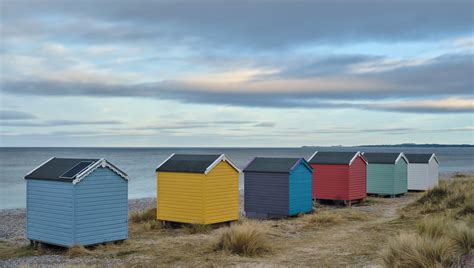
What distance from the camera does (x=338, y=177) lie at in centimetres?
2623

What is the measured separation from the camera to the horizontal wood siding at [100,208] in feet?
48.0

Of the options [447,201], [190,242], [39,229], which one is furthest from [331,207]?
[39,229]

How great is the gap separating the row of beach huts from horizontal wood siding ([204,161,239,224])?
3cm

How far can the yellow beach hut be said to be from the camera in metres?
18.4

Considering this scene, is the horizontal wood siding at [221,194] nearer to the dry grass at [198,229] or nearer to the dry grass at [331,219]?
the dry grass at [198,229]

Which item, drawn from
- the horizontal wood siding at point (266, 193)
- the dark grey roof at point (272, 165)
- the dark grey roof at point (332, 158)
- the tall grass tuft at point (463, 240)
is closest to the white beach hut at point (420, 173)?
the dark grey roof at point (332, 158)

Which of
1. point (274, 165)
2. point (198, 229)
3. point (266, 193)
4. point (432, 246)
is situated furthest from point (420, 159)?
point (432, 246)

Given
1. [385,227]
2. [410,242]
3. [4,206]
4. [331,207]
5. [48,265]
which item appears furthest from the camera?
[4,206]

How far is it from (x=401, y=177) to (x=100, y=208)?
21093 millimetres

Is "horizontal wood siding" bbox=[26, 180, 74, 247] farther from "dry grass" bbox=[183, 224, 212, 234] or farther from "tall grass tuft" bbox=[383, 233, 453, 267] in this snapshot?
"tall grass tuft" bbox=[383, 233, 453, 267]

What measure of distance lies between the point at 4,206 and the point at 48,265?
26.9 meters

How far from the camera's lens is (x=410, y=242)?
11.2 m

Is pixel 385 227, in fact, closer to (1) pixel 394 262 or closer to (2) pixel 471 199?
(2) pixel 471 199

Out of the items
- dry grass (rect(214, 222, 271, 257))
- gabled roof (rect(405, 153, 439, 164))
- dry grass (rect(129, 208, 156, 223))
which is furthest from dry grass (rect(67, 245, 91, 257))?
gabled roof (rect(405, 153, 439, 164))
